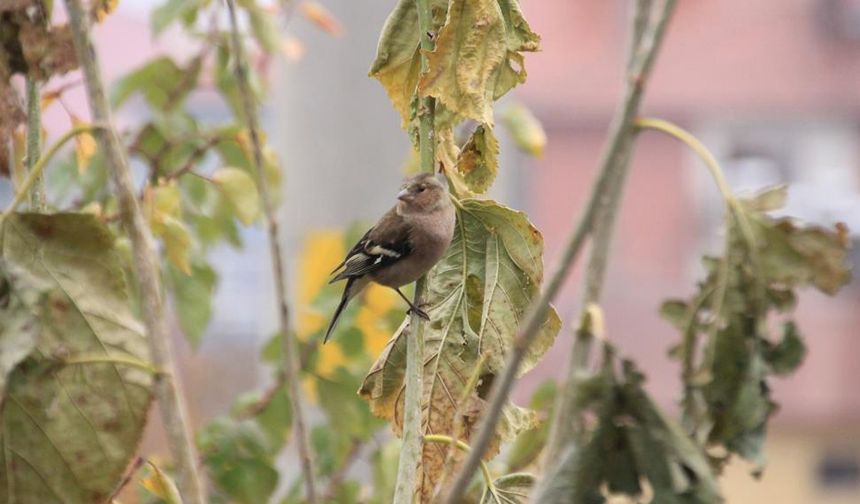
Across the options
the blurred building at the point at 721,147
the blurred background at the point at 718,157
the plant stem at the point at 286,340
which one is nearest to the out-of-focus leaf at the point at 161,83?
the plant stem at the point at 286,340

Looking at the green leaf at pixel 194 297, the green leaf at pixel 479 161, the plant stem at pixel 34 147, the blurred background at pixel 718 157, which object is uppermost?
the plant stem at pixel 34 147

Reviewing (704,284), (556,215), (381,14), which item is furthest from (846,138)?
(704,284)

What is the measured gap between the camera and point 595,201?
2.37 ft

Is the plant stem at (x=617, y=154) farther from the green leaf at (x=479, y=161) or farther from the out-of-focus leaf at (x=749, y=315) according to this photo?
the green leaf at (x=479, y=161)

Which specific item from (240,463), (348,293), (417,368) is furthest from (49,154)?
(348,293)

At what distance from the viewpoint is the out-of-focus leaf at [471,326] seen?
1221 mm

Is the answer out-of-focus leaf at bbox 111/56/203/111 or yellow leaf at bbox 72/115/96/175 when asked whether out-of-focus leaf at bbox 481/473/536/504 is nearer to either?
yellow leaf at bbox 72/115/96/175

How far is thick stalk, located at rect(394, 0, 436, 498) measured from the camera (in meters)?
1.00

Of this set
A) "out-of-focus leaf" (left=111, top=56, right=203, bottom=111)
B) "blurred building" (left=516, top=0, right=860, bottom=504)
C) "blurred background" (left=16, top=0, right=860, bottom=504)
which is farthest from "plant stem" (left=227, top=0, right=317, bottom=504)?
"blurred building" (left=516, top=0, right=860, bottom=504)

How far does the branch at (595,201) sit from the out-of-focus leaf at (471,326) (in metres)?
0.45

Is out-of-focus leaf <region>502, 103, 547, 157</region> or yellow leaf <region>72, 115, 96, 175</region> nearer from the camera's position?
yellow leaf <region>72, 115, 96, 175</region>

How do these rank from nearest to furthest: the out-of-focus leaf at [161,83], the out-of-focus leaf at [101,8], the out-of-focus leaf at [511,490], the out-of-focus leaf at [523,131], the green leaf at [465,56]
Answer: the green leaf at [465,56], the out-of-focus leaf at [511,490], the out-of-focus leaf at [101,8], the out-of-focus leaf at [523,131], the out-of-focus leaf at [161,83]

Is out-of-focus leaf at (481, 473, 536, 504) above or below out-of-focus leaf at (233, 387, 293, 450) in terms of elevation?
above

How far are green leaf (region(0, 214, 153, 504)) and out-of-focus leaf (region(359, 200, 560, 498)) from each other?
32cm
